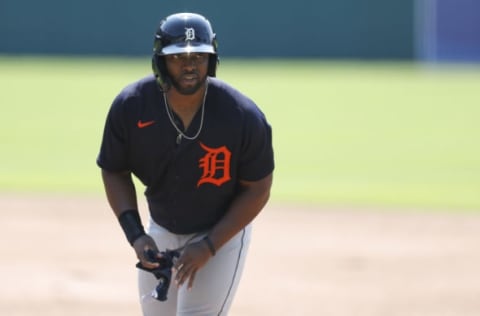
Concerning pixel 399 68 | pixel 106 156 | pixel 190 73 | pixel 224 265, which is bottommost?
pixel 399 68

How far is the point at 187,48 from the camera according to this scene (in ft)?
13.9

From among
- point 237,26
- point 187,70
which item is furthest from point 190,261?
point 237,26

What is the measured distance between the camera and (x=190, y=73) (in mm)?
4277

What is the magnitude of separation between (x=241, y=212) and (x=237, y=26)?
24467 millimetres

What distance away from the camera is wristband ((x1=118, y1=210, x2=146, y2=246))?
450 cm

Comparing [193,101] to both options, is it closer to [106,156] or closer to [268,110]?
[106,156]

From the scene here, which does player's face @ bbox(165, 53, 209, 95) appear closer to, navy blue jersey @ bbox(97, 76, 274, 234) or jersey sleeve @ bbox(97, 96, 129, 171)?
navy blue jersey @ bbox(97, 76, 274, 234)

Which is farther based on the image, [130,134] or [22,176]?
[22,176]

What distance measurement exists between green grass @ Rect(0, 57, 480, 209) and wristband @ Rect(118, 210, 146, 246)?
6916mm

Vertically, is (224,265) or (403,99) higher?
(224,265)

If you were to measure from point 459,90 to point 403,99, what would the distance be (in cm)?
185

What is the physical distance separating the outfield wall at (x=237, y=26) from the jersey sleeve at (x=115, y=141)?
77.5ft

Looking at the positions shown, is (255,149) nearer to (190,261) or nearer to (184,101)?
(184,101)

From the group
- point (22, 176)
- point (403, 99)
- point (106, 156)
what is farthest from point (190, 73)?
point (403, 99)
